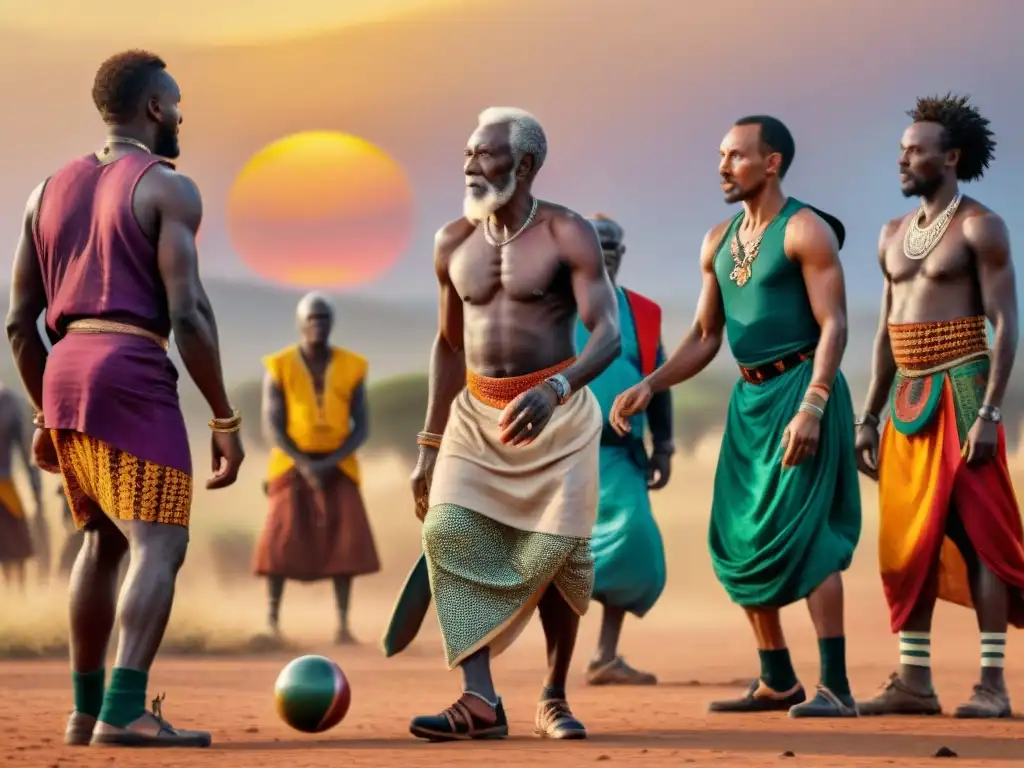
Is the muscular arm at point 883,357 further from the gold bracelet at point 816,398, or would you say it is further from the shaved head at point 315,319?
the shaved head at point 315,319

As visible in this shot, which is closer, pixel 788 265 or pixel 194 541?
pixel 788 265

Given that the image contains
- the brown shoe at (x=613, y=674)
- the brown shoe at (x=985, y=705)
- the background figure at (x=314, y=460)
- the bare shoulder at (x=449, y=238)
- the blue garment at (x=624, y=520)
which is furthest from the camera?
the background figure at (x=314, y=460)

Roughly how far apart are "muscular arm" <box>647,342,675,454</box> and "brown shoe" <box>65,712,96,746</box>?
438 centimetres

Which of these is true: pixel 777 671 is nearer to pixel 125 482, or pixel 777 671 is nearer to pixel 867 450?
pixel 867 450

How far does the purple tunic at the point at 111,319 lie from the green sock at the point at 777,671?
2.82m

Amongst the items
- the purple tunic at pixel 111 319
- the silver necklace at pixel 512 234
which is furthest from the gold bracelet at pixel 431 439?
the purple tunic at pixel 111 319

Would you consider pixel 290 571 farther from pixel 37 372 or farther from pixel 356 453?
pixel 37 372

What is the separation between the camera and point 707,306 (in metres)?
9.34

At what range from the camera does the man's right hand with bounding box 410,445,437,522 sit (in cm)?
841

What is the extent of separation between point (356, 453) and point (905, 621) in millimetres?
7293

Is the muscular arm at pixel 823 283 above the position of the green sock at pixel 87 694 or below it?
above

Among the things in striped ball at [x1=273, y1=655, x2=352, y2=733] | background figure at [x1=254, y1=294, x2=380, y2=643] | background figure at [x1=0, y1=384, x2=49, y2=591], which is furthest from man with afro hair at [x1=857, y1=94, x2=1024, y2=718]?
background figure at [x1=0, y1=384, x2=49, y2=591]

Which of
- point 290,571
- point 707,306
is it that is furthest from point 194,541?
point 707,306

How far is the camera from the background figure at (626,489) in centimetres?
1107
